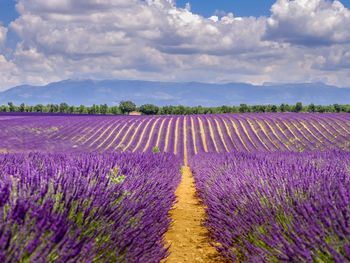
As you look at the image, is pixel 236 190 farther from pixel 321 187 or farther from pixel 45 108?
pixel 45 108

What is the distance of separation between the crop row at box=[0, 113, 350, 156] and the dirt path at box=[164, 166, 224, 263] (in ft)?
63.8

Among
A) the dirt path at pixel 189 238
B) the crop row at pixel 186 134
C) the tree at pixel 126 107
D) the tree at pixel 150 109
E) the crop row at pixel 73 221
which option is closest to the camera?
the crop row at pixel 73 221

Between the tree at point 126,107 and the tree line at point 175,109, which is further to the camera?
the tree at point 126,107

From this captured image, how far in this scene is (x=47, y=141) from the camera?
30.3 m

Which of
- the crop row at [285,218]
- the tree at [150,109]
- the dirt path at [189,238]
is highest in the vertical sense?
the tree at [150,109]

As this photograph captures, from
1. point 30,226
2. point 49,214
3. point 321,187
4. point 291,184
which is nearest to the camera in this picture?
point 30,226

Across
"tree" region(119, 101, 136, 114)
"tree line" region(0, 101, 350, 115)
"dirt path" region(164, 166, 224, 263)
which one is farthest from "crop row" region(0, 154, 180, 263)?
"tree" region(119, 101, 136, 114)

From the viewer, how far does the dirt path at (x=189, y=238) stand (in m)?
5.30

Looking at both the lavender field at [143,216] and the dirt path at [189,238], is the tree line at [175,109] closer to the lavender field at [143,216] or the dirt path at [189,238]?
the dirt path at [189,238]

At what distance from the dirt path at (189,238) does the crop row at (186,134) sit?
1946cm

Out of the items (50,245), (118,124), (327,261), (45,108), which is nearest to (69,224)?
(50,245)

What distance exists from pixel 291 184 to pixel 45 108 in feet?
238

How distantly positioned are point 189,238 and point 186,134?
96.3ft

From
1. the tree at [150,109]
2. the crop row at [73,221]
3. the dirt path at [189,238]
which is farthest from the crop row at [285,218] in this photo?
the tree at [150,109]
